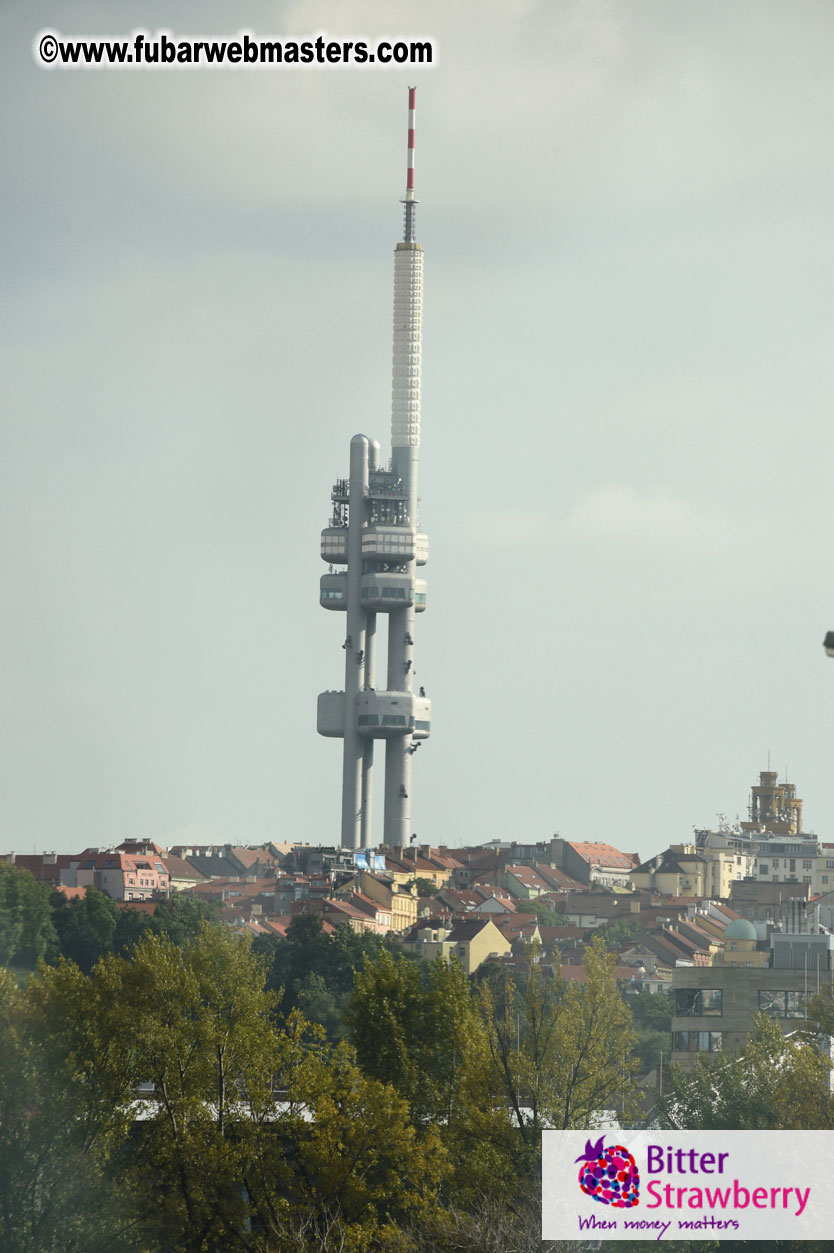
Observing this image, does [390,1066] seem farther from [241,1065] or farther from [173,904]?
[173,904]

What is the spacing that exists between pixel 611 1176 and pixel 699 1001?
91.6 feet

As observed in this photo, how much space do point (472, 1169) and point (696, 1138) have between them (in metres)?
4.09

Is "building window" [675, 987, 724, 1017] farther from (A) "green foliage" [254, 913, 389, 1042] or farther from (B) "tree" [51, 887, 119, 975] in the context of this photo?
(B) "tree" [51, 887, 119, 975]

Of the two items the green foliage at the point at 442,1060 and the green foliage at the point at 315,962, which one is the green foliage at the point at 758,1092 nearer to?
the green foliage at the point at 442,1060

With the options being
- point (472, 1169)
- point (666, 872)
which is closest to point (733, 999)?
point (472, 1169)

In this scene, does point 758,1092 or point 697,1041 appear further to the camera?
point 697,1041

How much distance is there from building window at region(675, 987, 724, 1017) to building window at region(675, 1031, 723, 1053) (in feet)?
1.46

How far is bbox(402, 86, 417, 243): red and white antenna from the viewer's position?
120062mm

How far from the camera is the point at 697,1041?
167 ft

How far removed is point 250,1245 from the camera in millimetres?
26266

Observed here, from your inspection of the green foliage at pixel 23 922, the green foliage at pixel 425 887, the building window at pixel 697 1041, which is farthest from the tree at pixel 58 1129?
the green foliage at pixel 425 887

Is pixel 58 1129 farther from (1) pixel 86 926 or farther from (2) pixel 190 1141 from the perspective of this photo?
(1) pixel 86 926

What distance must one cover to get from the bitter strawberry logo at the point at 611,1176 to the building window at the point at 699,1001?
27046 millimetres

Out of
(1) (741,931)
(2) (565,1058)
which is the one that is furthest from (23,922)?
(2) (565,1058)
